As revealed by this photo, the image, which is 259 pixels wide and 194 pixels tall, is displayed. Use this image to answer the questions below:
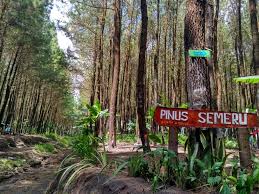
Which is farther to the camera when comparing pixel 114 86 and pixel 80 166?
pixel 114 86

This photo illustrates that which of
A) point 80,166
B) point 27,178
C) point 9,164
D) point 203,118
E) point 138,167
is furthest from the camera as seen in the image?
point 9,164

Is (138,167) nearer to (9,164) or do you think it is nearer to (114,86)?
(9,164)

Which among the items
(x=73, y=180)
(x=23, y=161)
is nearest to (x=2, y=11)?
(x=23, y=161)

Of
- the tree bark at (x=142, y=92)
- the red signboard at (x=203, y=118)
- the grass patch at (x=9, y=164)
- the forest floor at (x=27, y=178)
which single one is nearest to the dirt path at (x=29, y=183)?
the forest floor at (x=27, y=178)

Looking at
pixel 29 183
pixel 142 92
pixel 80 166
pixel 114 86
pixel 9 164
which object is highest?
pixel 114 86

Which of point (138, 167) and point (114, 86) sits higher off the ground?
point (114, 86)

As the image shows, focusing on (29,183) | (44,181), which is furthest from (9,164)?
(44,181)

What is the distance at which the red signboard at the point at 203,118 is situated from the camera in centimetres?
500

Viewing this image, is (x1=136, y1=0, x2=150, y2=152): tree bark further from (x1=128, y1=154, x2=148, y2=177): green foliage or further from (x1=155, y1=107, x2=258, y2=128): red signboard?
(x1=155, y1=107, x2=258, y2=128): red signboard

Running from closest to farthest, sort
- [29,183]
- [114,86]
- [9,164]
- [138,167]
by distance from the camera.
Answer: [138,167] → [29,183] → [9,164] → [114,86]

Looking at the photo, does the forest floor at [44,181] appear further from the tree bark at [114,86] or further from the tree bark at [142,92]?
the tree bark at [114,86]

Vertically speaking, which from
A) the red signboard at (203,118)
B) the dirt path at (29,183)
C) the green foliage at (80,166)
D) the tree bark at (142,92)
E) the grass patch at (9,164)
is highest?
the tree bark at (142,92)

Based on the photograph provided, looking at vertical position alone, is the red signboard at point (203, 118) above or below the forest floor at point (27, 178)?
above

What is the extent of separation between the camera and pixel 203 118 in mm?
5047
